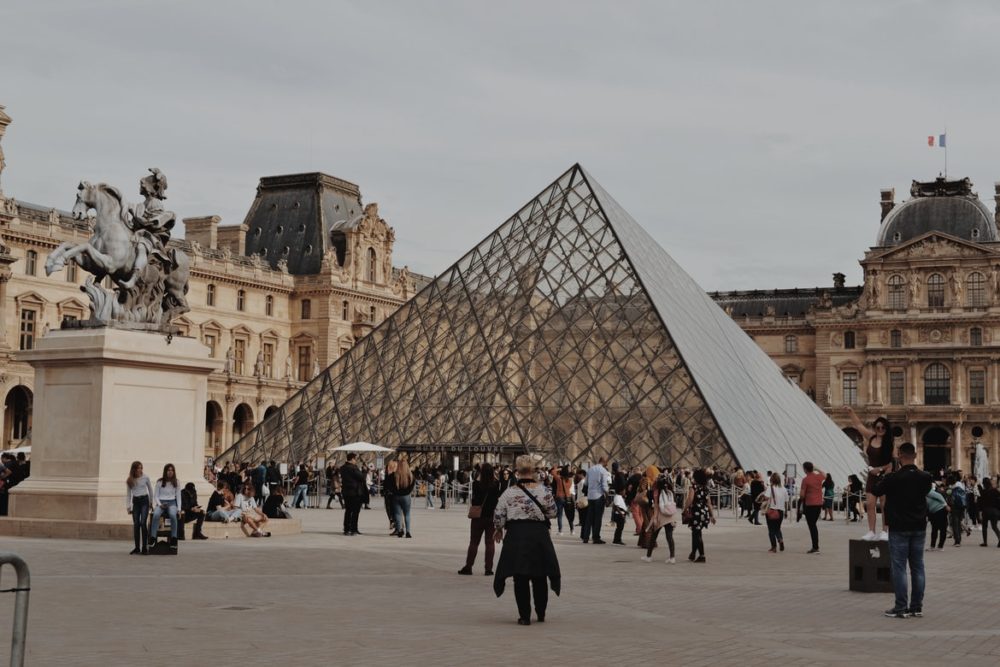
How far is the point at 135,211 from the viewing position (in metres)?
16.1

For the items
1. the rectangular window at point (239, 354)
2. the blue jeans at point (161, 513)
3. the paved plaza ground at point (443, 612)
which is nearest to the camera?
the paved plaza ground at point (443, 612)

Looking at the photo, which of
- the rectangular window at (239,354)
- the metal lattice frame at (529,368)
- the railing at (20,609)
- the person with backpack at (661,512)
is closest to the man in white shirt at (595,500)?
the person with backpack at (661,512)

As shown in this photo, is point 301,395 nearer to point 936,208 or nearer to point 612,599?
point 612,599

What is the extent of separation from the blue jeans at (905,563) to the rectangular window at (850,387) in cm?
7147

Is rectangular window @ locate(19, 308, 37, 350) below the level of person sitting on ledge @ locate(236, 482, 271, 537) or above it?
above

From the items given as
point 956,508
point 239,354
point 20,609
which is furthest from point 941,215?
point 20,609

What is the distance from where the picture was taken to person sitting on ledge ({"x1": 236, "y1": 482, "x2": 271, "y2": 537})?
56.3 feet

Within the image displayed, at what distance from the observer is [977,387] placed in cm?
7644

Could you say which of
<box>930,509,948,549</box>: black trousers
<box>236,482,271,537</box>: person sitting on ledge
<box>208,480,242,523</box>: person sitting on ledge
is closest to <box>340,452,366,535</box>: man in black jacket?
<box>236,482,271,537</box>: person sitting on ledge

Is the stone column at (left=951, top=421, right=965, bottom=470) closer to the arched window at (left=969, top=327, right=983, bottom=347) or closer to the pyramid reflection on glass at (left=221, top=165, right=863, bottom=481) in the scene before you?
the arched window at (left=969, top=327, right=983, bottom=347)

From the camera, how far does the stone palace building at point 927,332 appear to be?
2982 inches

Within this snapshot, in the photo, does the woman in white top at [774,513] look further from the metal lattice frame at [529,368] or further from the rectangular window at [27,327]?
the rectangular window at [27,327]

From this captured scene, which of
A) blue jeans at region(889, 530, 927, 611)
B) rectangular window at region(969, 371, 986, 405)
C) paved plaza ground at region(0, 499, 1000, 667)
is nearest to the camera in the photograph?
paved plaza ground at region(0, 499, 1000, 667)

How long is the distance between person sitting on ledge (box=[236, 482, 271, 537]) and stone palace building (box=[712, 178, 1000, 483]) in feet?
210
